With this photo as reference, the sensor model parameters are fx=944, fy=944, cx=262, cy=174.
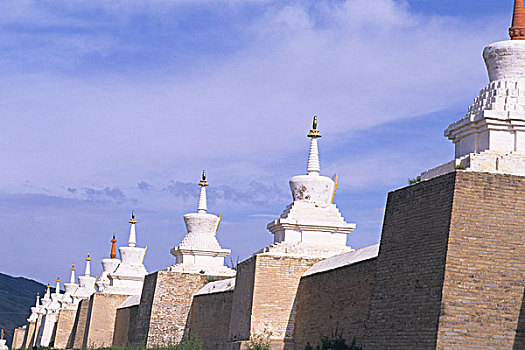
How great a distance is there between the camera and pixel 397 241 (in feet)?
45.3

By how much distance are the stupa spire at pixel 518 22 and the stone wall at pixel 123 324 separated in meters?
21.3

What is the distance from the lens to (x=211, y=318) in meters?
26.1

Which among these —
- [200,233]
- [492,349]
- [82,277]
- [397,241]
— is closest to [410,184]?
[397,241]

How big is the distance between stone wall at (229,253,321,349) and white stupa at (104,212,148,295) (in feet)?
58.5

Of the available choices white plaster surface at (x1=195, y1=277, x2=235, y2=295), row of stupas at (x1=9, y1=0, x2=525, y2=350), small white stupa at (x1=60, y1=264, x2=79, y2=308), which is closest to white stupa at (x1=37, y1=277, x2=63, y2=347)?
small white stupa at (x1=60, y1=264, x2=79, y2=308)

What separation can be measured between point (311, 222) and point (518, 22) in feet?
30.0

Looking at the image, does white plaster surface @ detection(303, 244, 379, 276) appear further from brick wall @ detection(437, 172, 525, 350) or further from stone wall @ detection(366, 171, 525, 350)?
brick wall @ detection(437, 172, 525, 350)

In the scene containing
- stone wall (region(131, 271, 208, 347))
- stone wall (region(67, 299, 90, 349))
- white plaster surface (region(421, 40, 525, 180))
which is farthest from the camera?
stone wall (region(67, 299, 90, 349))

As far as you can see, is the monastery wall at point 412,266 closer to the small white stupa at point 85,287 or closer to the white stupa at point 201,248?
the white stupa at point 201,248

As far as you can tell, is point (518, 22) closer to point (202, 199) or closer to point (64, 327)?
point (202, 199)

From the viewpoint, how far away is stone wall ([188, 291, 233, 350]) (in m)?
24.4

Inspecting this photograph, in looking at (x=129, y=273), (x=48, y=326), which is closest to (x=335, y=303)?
(x=129, y=273)

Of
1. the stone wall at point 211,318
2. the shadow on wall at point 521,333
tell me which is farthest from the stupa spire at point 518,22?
the stone wall at point 211,318

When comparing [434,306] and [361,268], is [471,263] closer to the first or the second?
[434,306]
